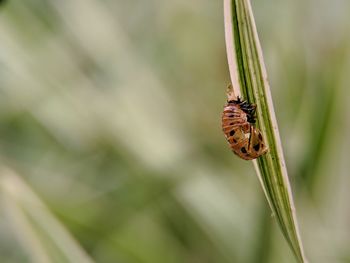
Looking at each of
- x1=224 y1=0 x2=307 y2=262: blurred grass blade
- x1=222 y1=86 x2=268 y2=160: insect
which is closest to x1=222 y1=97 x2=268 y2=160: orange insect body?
x1=222 y1=86 x2=268 y2=160: insect

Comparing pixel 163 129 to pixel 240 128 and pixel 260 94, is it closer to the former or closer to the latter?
pixel 240 128

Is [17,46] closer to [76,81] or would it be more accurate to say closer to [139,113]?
[76,81]

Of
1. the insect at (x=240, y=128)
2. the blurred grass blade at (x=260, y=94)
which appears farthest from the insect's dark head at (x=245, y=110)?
the blurred grass blade at (x=260, y=94)

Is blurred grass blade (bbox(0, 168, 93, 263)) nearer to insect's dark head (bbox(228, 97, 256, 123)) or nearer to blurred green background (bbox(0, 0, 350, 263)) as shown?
blurred green background (bbox(0, 0, 350, 263))

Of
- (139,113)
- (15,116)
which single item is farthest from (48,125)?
(139,113)

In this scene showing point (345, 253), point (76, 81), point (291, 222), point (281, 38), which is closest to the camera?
point (291, 222)

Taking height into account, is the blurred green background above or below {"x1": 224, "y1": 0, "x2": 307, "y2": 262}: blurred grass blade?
above

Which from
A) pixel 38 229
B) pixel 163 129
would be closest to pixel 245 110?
pixel 38 229

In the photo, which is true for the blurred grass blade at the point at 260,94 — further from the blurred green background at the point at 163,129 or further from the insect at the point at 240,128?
the blurred green background at the point at 163,129
